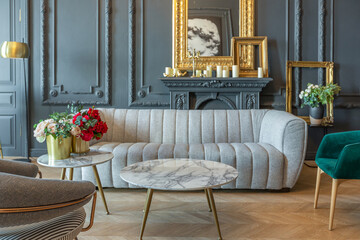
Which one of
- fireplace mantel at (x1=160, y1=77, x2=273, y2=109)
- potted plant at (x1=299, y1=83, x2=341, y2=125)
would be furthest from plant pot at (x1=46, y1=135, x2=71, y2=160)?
potted plant at (x1=299, y1=83, x2=341, y2=125)

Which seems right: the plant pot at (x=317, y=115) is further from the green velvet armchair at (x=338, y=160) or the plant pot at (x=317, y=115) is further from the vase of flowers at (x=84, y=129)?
the vase of flowers at (x=84, y=129)

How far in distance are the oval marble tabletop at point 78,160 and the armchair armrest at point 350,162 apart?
5.47 feet

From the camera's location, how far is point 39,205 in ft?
3.27

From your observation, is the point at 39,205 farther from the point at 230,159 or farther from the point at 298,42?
the point at 298,42

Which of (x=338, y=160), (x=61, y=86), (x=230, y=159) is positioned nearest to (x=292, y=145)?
(x=230, y=159)

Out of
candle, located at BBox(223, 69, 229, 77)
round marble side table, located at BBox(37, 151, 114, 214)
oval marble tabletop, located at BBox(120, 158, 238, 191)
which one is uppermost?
candle, located at BBox(223, 69, 229, 77)

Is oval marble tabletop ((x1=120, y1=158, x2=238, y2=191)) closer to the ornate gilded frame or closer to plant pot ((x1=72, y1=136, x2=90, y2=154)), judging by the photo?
plant pot ((x1=72, y1=136, x2=90, y2=154))

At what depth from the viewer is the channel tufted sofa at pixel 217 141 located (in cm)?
284

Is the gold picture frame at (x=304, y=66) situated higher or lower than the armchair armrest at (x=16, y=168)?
higher

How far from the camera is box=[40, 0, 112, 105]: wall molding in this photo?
446 centimetres

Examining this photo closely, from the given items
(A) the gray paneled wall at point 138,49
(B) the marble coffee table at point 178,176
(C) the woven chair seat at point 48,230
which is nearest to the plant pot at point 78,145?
(B) the marble coffee table at point 178,176

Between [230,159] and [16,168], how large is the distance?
1888 millimetres

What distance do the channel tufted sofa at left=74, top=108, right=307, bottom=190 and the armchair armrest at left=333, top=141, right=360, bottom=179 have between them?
0.79 m

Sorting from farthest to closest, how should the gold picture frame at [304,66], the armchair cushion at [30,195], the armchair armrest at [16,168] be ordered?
1. the gold picture frame at [304,66]
2. the armchair armrest at [16,168]
3. the armchair cushion at [30,195]
